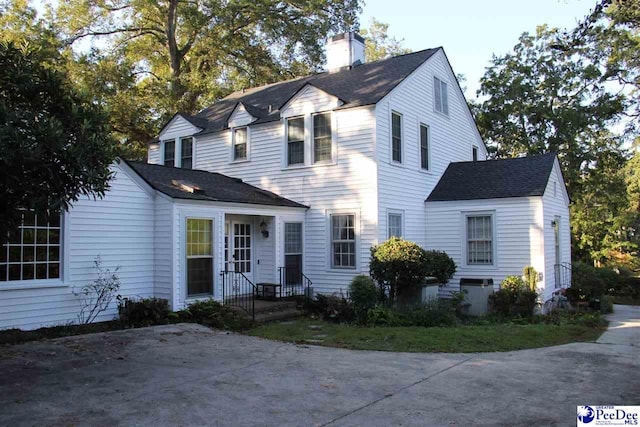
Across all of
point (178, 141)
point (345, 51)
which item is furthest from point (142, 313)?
point (345, 51)

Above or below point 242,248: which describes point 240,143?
above

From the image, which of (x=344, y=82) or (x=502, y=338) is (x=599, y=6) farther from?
(x=344, y=82)

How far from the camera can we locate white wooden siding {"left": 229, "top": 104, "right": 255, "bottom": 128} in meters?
16.9

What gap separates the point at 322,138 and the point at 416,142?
3122 millimetres

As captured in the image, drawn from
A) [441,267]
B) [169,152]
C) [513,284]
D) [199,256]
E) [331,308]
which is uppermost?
[169,152]

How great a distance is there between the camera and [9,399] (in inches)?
229

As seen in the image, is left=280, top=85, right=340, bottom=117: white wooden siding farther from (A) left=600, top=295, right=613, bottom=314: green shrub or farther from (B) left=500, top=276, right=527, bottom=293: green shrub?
(A) left=600, top=295, right=613, bottom=314: green shrub

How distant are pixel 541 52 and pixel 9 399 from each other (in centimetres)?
2531

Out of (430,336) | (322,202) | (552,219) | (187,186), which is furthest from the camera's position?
(552,219)

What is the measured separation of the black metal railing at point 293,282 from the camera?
48.0 ft

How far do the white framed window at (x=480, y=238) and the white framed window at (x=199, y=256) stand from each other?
310 inches

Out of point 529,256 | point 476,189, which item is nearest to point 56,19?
point 476,189

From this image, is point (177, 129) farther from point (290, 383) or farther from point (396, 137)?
point (290, 383)

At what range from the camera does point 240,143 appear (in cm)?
1731
